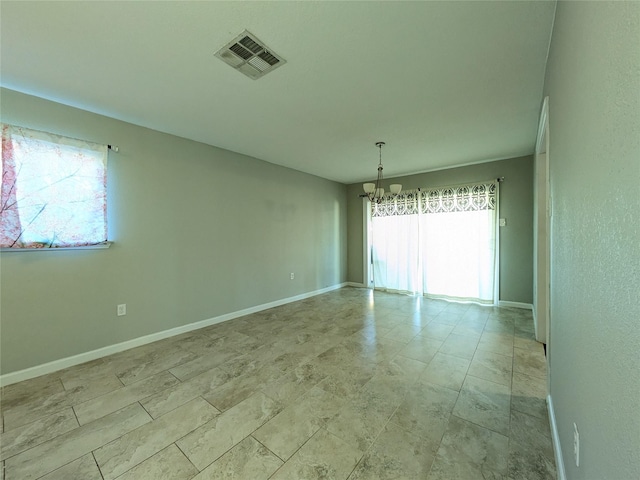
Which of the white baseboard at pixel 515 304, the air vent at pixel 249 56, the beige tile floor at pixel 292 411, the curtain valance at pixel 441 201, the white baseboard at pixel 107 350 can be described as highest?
the air vent at pixel 249 56

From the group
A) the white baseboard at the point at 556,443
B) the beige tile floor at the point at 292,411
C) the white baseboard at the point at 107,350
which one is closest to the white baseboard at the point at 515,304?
the beige tile floor at the point at 292,411

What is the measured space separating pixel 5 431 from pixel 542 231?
513cm

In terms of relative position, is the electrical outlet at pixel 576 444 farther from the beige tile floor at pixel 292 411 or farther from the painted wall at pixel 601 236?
the beige tile floor at pixel 292 411

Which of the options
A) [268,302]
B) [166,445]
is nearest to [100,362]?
[166,445]

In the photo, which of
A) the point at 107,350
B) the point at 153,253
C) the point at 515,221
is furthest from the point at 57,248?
the point at 515,221

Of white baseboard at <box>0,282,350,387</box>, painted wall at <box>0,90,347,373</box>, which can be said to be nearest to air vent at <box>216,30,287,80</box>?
painted wall at <box>0,90,347,373</box>

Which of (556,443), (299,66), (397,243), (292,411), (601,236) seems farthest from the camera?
(397,243)

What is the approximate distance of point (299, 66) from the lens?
198 centimetres

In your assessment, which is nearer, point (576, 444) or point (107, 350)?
point (576, 444)

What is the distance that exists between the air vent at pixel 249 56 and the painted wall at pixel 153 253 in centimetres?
183

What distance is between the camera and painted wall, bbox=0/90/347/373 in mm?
2377

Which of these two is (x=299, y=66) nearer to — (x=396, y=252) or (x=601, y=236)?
(x=601, y=236)

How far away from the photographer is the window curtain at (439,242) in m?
4.53

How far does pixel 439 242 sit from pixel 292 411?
4.19 meters
